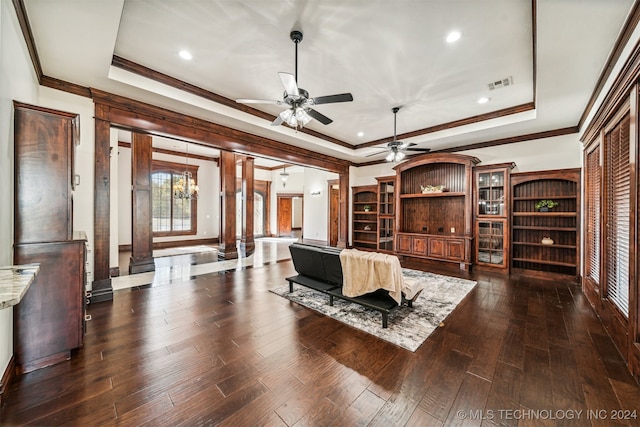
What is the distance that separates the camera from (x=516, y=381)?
212 centimetres

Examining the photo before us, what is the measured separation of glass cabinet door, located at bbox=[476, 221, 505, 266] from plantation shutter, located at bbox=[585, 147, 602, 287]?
4.78ft

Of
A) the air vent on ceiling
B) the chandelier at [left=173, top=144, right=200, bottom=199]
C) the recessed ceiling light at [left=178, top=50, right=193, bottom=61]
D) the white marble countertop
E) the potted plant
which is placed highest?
the recessed ceiling light at [left=178, top=50, right=193, bottom=61]

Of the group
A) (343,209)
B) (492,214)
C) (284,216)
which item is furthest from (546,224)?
(284,216)

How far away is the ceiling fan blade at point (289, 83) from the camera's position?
265cm

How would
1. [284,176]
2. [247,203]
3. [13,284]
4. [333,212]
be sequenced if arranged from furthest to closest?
1. [284,176]
2. [333,212]
3. [247,203]
4. [13,284]

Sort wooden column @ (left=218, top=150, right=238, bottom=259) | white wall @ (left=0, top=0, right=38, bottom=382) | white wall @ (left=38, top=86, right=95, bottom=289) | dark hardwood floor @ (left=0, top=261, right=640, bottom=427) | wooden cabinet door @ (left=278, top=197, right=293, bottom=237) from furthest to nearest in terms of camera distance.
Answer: wooden cabinet door @ (left=278, top=197, right=293, bottom=237)
wooden column @ (left=218, top=150, right=238, bottom=259)
white wall @ (left=38, top=86, right=95, bottom=289)
white wall @ (left=0, top=0, right=38, bottom=382)
dark hardwood floor @ (left=0, top=261, right=640, bottom=427)

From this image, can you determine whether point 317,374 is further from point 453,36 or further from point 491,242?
point 491,242

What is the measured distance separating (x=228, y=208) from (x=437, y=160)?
5910mm

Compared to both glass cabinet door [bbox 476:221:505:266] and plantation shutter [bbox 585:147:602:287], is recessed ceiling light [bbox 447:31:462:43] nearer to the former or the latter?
plantation shutter [bbox 585:147:602:287]

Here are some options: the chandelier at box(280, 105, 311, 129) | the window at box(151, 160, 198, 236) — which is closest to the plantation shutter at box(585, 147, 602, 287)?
the chandelier at box(280, 105, 311, 129)

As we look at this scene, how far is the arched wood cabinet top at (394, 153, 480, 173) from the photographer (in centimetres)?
616

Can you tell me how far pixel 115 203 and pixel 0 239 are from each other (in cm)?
300

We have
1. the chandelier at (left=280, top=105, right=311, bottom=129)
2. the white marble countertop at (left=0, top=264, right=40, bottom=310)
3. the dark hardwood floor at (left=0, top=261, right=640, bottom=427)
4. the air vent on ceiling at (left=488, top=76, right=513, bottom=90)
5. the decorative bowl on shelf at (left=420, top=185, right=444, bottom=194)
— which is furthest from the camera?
the decorative bowl on shelf at (left=420, top=185, right=444, bottom=194)

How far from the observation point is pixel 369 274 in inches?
127
